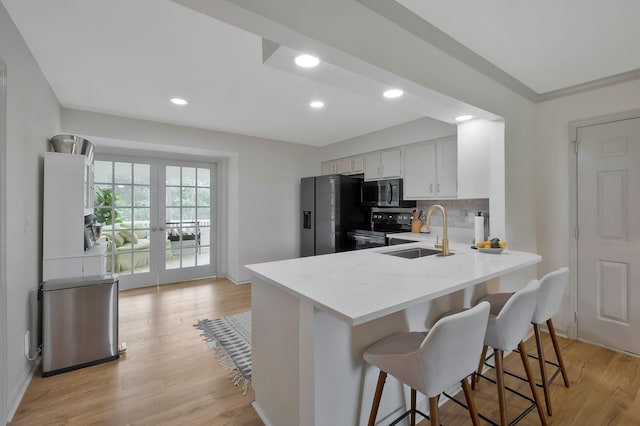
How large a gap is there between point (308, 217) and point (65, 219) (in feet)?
10.7

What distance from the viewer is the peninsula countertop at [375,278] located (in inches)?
46.8

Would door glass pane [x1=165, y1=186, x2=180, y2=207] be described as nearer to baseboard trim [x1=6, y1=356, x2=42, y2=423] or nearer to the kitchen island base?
baseboard trim [x1=6, y1=356, x2=42, y2=423]

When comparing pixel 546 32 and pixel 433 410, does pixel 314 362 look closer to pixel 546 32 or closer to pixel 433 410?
pixel 433 410

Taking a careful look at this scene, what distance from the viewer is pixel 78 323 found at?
232 cm

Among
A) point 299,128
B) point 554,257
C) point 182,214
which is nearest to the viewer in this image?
point 554,257

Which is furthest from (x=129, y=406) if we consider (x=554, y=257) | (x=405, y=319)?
(x=554, y=257)

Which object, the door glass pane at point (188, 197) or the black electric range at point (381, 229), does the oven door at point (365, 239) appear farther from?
the door glass pane at point (188, 197)

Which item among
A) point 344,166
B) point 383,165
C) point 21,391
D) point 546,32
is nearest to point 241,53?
point 546,32

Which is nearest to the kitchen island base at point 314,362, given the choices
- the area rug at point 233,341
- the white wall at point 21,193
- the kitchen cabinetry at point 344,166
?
the area rug at point 233,341

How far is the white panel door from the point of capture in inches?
96.7

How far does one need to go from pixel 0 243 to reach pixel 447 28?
9.27ft

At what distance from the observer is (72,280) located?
2383 mm

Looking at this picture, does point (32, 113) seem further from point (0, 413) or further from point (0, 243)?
point (0, 413)

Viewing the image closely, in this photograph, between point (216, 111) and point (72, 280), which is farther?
point (216, 111)
